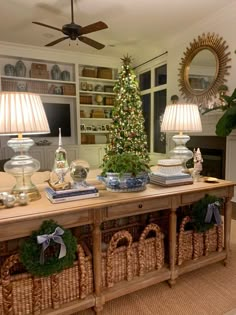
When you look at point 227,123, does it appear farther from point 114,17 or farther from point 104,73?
point 104,73

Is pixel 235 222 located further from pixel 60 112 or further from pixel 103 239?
pixel 60 112

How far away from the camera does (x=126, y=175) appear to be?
66.3 inches

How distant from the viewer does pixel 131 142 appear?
4.86 meters

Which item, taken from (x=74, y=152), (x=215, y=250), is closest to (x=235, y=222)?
(x=215, y=250)

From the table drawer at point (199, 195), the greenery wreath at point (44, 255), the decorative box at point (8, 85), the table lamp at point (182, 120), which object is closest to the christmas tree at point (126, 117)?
the decorative box at point (8, 85)

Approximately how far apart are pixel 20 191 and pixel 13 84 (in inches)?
180

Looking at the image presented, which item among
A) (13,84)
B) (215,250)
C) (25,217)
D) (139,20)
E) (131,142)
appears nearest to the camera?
(25,217)

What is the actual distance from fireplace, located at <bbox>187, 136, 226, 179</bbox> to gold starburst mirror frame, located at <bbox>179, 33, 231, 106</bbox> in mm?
648

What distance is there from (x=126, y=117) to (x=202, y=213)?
3264 millimetres

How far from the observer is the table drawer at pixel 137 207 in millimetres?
1548

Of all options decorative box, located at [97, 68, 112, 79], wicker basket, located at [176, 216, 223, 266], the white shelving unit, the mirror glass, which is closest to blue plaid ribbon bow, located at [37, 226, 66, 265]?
wicker basket, located at [176, 216, 223, 266]

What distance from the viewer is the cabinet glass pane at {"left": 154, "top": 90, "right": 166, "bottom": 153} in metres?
5.60

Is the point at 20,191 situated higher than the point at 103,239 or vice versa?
the point at 20,191

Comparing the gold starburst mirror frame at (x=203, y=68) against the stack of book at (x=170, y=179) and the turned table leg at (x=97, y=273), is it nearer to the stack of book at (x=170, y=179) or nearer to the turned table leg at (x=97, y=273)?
the stack of book at (x=170, y=179)
